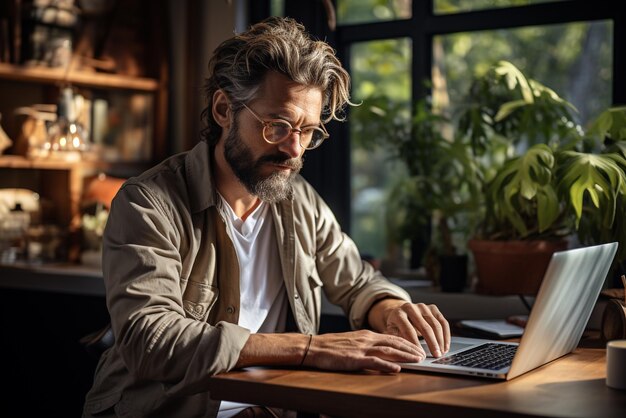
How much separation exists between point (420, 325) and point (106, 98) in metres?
2.56

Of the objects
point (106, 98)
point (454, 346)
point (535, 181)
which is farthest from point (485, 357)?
point (106, 98)

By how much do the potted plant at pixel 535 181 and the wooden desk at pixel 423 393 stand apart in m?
0.73

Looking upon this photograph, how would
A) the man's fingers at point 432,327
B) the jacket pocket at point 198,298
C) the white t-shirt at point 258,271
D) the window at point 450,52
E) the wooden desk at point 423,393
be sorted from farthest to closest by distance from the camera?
1. the window at point 450,52
2. the white t-shirt at point 258,271
3. the jacket pocket at point 198,298
4. the man's fingers at point 432,327
5. the wooden desk at point 423,393

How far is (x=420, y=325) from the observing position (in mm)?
1979

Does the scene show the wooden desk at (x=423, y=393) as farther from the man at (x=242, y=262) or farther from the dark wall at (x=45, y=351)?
the dark wall at (x=45, y=351)

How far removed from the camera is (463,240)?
324cm

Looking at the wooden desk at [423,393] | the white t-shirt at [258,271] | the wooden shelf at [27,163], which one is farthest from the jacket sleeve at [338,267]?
the wooden shelf at [27,163]

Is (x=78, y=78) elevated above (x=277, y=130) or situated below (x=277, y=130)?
above

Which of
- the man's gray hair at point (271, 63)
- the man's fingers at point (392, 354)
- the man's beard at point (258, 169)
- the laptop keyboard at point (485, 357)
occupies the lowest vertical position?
the laptop keyboard at point (485, 357)

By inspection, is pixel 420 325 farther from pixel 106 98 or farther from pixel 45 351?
pixel 106 98

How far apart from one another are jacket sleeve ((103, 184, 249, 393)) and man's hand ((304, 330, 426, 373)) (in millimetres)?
156

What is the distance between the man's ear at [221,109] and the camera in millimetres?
2285

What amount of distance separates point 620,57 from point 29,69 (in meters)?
2.31

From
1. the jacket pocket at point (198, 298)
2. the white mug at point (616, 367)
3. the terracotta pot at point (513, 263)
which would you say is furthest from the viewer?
the terracotta pot at point (513, 263)
